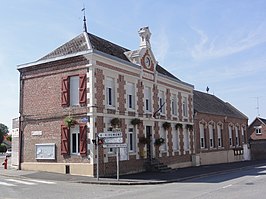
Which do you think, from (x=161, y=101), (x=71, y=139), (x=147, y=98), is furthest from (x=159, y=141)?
(x=71, y=139)

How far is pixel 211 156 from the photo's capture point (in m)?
37.1

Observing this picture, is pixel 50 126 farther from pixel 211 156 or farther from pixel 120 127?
pixel 211 156

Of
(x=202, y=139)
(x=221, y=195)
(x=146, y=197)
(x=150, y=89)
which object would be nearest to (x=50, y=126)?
(x=150, y=89)

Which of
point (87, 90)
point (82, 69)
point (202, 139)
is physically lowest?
point (202, 139)

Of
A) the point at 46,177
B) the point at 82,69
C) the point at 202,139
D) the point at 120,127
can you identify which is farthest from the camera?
the point at 202,139

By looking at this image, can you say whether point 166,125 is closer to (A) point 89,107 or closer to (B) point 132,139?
(B) point 132,139

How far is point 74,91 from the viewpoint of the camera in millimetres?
21625

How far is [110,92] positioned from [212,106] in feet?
70.7

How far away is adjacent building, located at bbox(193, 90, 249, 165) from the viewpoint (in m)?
35.5

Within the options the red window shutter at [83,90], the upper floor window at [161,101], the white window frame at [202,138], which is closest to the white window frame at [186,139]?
the white window frame at [202,138]

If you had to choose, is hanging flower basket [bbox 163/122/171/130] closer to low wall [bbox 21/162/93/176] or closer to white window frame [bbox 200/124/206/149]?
white window frame [bbox 200/124/206/149]

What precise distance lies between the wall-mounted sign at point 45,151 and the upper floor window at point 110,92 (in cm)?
439

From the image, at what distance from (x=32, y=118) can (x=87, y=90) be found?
4.95 metres

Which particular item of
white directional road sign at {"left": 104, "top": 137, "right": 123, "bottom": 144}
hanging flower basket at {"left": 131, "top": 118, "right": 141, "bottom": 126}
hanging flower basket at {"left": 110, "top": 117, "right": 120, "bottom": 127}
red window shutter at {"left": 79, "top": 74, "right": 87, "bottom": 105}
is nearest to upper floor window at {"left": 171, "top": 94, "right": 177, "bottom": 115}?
hanging flower basket at {"left": 131, "top": 118, "right": 141, "bottom": 126}
